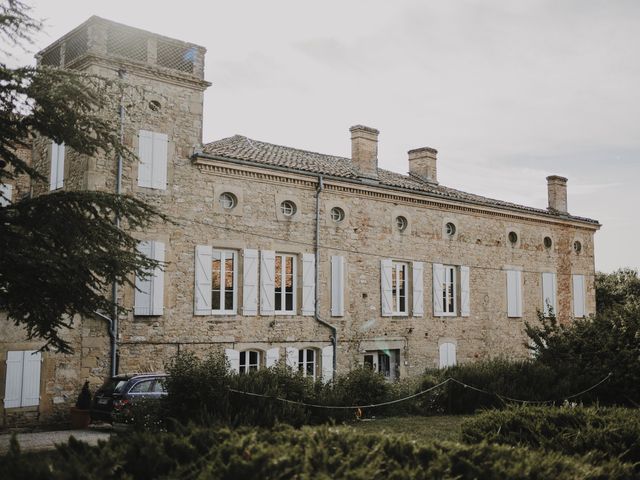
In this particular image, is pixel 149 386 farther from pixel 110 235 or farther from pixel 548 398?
pixel 548 398

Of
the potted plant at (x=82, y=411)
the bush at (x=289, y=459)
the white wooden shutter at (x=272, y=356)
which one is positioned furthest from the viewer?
the white wooden shutter at (x=272, y=356)

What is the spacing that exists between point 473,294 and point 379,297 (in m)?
4.64

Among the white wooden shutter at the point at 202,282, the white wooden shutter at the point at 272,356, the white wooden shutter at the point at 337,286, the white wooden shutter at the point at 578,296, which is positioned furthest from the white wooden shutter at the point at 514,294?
the white wooden shutter at the point at 202,282

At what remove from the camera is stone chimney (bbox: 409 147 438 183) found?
86.6 feet

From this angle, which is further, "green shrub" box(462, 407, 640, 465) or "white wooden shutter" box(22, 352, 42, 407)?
"white wooden shutter" box(22, 352, 42, 407)

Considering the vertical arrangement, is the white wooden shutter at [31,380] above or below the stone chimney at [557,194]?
below

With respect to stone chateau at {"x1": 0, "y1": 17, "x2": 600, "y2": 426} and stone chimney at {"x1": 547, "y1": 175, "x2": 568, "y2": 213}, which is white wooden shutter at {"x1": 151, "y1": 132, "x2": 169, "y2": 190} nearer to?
stone chateau at {"x1": 0, "y1": 17, "x2": 600, "y2": 426}

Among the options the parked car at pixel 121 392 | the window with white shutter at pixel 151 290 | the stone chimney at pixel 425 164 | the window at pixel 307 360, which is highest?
the stone chimney at pixel 425 164

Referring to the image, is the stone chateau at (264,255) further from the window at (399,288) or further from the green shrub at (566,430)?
the green shrub at (566,430)

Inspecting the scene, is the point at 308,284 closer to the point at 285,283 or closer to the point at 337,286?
the point at 285,283

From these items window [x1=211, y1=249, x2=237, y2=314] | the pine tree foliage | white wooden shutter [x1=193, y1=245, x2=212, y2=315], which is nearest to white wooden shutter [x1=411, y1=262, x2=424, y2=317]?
window [x1=211, y1=249, x2=237, y2=314]

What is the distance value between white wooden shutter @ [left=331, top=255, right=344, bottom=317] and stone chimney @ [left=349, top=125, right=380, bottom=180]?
3.46 meters

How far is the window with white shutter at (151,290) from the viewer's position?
54.5 feet

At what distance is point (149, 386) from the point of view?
49.2 feet
